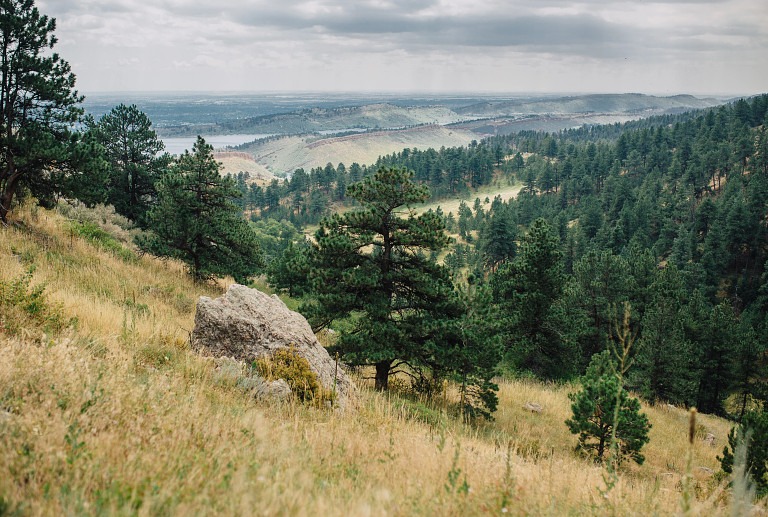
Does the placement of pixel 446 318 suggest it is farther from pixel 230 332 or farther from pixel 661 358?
pixel 661 358

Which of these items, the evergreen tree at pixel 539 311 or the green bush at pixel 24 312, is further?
the evergreen tree at pixel 539 311

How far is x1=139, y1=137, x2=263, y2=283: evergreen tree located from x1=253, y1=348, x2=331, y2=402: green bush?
15.4 meters

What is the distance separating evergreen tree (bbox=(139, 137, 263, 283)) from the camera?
22156 millimetres

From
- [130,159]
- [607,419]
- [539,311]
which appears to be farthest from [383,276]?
[130,159]

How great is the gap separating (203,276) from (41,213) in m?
7.41

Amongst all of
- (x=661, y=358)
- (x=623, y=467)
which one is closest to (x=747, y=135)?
(x=661, y=358)

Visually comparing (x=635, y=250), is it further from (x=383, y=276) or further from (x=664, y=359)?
(x=383, y=276)

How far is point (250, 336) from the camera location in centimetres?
916

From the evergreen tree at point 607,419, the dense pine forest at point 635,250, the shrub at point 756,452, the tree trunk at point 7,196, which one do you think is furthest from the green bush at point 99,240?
the shrub at point 756,452

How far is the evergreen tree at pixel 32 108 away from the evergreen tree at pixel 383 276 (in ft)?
34.6

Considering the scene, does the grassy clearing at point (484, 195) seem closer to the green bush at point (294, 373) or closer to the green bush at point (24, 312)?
the green bush at point (294, 373)

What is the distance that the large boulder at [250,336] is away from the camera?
29.2ft

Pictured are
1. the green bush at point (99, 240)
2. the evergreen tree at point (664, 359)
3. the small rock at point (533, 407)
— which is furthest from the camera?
the evergreen tree at point (664, 359)

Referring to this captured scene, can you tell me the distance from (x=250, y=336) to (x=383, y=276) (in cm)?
567
